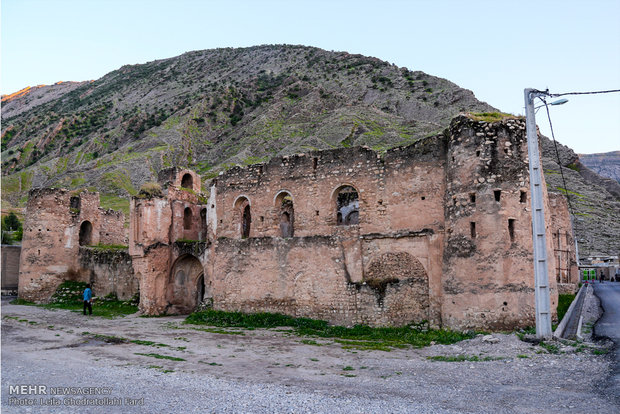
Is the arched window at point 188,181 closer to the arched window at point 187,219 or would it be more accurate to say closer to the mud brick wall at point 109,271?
the arched window at point 187,219

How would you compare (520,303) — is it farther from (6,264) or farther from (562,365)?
(6,264)

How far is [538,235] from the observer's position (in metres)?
13.1

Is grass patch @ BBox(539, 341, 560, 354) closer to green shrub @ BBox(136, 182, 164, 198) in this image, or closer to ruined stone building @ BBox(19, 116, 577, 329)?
ruined stone building @ BBox(19, 116, 577, 329)

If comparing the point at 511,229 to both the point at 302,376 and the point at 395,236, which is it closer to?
the point at 395,236

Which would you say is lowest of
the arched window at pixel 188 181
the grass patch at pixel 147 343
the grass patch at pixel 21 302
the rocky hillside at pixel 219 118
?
the grass patch at pixel 21 302

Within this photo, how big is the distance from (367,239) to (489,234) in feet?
16.9

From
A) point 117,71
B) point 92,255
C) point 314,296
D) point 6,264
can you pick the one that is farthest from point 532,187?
point 117,71

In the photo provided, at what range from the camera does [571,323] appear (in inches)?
627

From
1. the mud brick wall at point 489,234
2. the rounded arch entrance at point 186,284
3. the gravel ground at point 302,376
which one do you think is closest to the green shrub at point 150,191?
the rounded arch entrance at point 186,284

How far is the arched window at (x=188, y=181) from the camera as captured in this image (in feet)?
101

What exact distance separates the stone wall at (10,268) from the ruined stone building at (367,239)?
1263 centimetres

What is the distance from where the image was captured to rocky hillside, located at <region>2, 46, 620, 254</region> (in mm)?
75375

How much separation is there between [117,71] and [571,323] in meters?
201

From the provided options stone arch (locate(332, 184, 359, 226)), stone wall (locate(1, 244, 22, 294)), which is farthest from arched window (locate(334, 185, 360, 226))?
stone wall (locate(1, 244, 22, 294))
